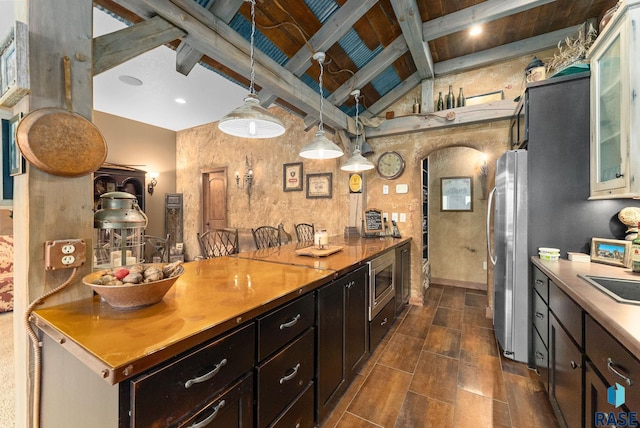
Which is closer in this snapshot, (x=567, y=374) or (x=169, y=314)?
(x=169, y=314)

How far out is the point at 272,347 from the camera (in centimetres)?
115

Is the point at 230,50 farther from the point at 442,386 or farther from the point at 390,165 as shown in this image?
the point at 442,386

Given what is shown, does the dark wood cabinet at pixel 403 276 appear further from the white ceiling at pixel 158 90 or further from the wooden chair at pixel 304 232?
the white ceiling at pixel 158 90

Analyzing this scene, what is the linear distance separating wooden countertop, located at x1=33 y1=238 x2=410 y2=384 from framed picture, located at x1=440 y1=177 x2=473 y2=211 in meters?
3.65

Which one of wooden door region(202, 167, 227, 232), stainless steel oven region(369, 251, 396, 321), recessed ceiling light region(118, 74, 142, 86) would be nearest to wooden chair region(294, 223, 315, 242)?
stainless steel oven region(369, 251, 396, 321)

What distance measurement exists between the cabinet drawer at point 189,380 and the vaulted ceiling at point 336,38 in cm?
150

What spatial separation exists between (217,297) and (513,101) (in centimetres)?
364

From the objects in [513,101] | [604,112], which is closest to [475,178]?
[513,101]

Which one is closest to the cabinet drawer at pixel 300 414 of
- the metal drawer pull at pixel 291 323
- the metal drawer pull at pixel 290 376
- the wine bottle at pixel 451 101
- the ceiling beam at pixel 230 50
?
the metal drawer pull at pixel 290 376

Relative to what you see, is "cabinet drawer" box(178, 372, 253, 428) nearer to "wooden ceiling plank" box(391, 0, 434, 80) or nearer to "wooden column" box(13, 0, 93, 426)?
"wooden column" box(13, 0, 93, 426)

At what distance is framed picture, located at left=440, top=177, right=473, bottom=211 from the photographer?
443 cm

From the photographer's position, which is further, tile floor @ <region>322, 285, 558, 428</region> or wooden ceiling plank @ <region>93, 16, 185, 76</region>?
tile floor @ <region>322, 285, 558, 428</region>

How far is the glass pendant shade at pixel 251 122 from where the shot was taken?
153 cm

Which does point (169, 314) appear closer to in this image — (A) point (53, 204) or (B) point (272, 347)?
(B) point (272, 347)
